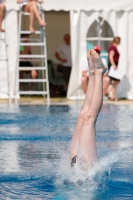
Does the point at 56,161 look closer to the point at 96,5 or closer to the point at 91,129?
the point at 91,129

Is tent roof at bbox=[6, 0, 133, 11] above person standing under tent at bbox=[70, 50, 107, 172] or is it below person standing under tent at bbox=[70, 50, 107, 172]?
above

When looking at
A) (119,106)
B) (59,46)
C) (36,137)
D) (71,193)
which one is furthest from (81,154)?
(59,46)

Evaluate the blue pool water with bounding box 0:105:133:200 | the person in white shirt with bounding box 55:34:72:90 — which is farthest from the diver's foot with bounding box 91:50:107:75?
the person in white shirt with bounding box 55:34:72:90

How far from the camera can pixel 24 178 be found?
5668 mm

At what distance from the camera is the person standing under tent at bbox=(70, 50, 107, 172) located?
18.0ft

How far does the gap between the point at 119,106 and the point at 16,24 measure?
402 cm

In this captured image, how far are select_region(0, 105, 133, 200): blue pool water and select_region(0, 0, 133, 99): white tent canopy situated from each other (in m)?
5.45

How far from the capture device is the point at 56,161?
6.59 meters

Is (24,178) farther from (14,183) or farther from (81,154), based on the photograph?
(81,154)

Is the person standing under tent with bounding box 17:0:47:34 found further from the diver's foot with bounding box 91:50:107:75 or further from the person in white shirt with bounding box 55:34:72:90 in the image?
the diver's foot with bounding box 91:50:107:75

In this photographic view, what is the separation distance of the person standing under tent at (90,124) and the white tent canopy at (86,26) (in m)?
10.8

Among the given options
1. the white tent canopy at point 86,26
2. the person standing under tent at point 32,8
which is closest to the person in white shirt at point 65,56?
the white tent canopy at point 86,26

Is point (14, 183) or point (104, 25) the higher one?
point (104, 25)

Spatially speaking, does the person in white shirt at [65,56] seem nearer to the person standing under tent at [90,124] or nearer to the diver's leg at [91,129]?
the person standing under tent at [90,124]
